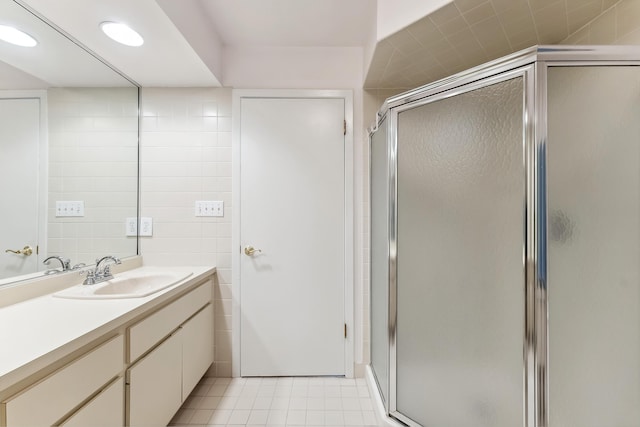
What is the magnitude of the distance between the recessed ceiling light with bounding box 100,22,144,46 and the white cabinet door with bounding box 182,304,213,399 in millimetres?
1555

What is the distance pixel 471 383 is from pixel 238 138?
192cm

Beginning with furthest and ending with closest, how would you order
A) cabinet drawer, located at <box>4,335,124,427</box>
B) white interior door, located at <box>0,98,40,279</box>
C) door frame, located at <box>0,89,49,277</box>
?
1. door frame, located at <box>0,89,49,277</box>
2. white interior door, located at <box>0,98,40,279</box>
3. cabinet drawer, located at <box>4,335,124,427</box>

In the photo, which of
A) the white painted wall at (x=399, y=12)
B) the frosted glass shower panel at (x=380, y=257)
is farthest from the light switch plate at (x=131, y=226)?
the white painted wall at (x=399, y=12)

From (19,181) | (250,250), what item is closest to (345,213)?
(250,250)

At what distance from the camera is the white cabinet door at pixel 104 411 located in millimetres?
924

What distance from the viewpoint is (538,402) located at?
0.95m

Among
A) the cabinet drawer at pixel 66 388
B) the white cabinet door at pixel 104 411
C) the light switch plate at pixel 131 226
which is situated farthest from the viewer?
the light switch plate at pixel 131 226

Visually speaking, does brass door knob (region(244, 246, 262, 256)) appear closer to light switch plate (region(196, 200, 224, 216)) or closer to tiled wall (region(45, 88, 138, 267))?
light switch plate (region(196, 200, 224, 216))

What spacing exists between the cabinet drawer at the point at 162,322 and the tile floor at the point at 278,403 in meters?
0.58

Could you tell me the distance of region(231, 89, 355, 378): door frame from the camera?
205cm

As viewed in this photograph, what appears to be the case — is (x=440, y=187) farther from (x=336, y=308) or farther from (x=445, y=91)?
(x=336, y=308)

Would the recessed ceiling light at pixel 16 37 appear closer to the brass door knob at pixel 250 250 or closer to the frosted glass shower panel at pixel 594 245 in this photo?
the brass door knob at pixel 250 250

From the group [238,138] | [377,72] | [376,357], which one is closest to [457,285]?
[376,357]

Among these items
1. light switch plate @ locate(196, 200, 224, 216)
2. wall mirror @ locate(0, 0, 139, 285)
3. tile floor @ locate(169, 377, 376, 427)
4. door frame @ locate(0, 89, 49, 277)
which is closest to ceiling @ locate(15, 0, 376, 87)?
wall mirror @ locate(0, 0, 139, 285)
